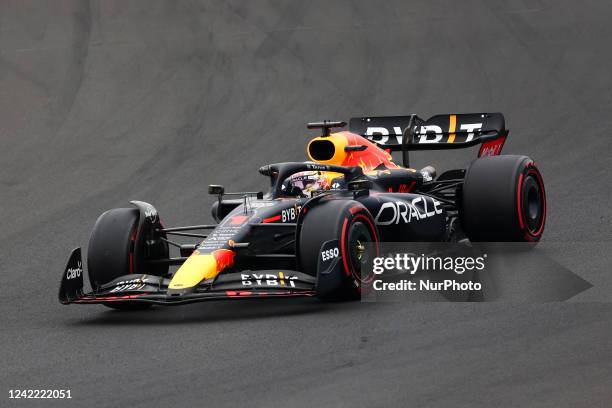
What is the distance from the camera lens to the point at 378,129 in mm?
13883

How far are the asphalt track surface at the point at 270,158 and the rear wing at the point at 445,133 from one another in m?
1.19

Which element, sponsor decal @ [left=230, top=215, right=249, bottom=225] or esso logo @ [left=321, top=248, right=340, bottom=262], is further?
sponsor decal @ [left=230, top=215, right=249, bottom=225]

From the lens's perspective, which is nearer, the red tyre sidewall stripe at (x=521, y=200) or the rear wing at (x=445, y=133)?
the red tyre sidewall stripe at (x=521, y=200)

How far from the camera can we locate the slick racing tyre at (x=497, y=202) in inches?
466

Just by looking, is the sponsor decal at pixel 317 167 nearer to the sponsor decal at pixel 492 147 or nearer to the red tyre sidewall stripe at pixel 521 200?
the red tyre sidewall stripe at pixel 521 200

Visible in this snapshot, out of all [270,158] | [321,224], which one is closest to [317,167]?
[321,224]

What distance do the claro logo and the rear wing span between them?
1934mm

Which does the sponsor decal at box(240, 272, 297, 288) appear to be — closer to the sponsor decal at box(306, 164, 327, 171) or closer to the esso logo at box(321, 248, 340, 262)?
the esso logo at box(321, 248, 340, 262)

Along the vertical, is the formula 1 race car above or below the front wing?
above

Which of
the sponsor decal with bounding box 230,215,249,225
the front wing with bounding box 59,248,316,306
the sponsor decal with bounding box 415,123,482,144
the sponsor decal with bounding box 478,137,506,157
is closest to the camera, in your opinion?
the front wing with bounding box 59,248,316,306

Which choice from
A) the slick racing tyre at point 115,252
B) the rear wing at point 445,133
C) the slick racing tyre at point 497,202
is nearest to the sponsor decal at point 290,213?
the slick racing tyre at point 115,252

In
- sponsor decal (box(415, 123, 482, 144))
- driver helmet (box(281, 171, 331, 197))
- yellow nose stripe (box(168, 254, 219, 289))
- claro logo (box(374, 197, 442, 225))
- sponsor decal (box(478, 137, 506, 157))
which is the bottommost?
yellow nose stripe (box(168, 254, 219, 289))

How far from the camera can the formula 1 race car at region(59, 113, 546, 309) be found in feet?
32.0

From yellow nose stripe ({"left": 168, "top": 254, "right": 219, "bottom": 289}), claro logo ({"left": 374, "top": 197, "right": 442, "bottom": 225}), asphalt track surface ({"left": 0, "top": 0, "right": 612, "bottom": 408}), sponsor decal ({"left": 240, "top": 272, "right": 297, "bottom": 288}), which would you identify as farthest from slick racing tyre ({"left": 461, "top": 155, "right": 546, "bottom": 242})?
yellow nose stripe ({"left": 168, "top": 254, "right": 219, "bottom": 289})
